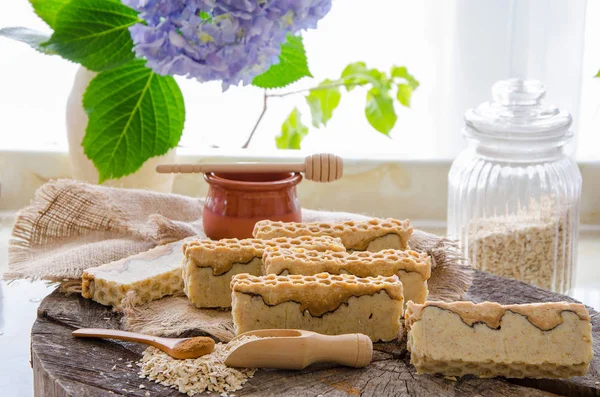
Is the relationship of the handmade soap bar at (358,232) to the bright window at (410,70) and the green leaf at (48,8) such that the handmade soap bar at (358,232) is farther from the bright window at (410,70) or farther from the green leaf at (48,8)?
the bright window at (410,70)

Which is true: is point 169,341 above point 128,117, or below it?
below

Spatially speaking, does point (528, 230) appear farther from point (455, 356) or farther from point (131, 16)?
point (131, 16)

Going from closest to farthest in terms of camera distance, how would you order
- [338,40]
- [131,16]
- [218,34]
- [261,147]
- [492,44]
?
[218,34] < [131,16] < [492,44] < [338,40] < [261,147]

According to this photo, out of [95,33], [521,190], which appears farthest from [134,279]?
[521,190]

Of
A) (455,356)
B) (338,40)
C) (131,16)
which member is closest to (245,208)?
(131,16)

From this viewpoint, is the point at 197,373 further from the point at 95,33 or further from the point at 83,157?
the point at 83,157

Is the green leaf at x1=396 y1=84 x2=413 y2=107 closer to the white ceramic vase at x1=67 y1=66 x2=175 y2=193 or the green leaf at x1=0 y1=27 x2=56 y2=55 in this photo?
the white ceramic vase at x1=67 y1=66 x2=175 y2=193
